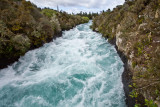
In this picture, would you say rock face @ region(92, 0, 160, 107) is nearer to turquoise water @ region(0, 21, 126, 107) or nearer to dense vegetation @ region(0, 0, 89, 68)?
turquoise water @ region(0, 21, 126, 107)

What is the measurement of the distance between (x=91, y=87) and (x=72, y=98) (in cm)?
195

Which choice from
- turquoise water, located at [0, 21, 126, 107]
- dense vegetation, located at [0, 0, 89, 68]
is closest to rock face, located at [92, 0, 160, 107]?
turquoise water, located at [0, 21, 126, 107]

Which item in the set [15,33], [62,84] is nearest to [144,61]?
[62,84]

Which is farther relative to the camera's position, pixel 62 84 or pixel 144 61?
pixel 62 84

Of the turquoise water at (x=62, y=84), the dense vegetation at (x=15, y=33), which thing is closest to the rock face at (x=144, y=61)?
the turquoise water at (x=62, y=84)

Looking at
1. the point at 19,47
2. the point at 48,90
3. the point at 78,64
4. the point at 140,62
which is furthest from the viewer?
the point at 78,64

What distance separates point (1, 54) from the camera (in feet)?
28.4

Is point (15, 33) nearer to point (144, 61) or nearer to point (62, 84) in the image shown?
point (62, 84)

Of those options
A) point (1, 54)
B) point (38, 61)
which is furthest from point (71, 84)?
point (1, 54)

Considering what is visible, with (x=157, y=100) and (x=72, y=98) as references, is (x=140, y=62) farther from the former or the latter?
(x=72, y=98)

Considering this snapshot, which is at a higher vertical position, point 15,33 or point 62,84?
point 15,33

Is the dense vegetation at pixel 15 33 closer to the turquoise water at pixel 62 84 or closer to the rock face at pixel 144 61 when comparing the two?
the turquoise water at pixel 62 84

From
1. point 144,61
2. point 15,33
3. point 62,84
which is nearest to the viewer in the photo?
point 144,61

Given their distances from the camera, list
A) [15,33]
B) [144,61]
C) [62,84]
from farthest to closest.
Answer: [15,33] < [62,84] < [144,61]
